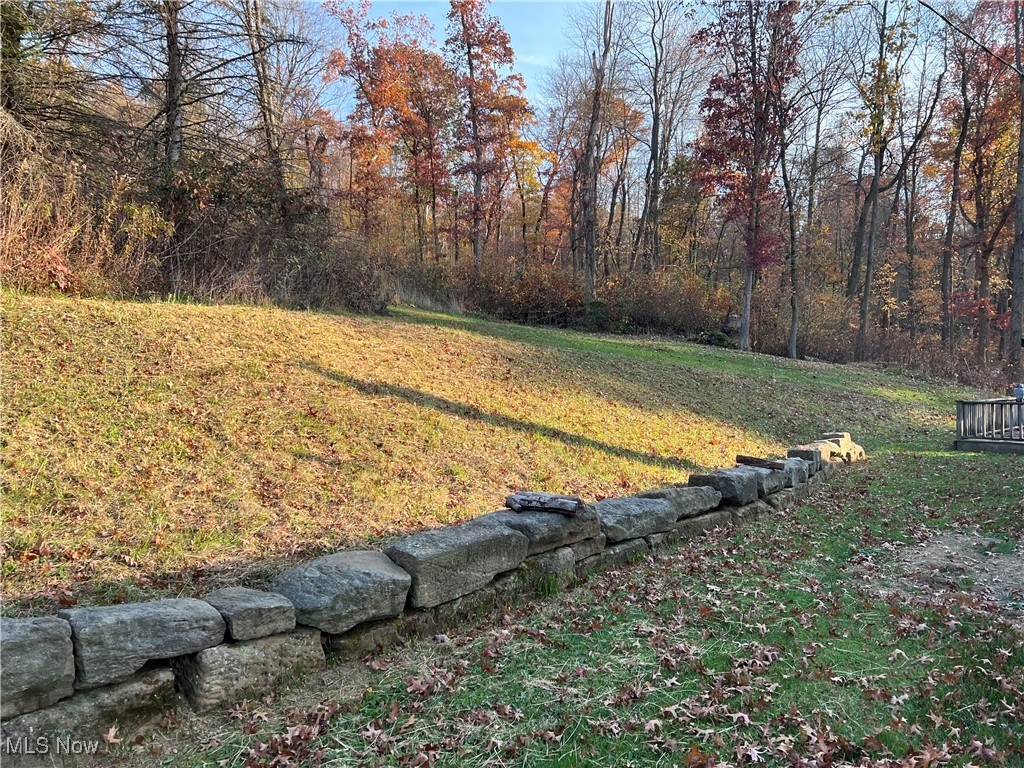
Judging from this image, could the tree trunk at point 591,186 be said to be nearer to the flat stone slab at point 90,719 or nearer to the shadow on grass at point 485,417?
the shadow on grass at point 485,417

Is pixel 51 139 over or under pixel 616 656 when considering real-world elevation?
over

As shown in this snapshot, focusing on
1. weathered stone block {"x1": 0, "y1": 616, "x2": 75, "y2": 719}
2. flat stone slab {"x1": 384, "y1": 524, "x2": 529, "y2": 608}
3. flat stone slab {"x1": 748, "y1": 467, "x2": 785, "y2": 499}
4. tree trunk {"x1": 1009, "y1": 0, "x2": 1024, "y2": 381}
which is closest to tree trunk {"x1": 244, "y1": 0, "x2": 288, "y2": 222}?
flat stone slab {"x1": 384, "y1": 524, "x2": 529, "y2": 608}

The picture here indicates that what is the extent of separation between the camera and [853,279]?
84.6 ft

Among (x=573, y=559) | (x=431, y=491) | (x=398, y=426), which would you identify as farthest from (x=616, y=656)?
(x=398, y=426)

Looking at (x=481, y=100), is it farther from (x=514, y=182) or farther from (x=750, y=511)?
(x=750, y=511)

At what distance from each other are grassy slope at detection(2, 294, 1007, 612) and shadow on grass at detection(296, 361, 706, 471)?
3cm

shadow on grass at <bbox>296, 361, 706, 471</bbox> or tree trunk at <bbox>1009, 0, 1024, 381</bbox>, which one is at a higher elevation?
tree trunk at <bbox>1009, 0, 1024, 381</bbox>

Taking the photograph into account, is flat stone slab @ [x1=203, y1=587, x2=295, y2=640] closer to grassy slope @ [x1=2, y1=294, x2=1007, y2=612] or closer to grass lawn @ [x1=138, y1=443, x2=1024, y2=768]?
grass lawn @ [x1=138, y1=443, x2=1024, y2=768]

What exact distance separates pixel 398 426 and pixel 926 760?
5422 mm

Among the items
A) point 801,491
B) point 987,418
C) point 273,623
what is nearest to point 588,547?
point 273,623

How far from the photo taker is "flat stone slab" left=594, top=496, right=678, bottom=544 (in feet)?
17.0

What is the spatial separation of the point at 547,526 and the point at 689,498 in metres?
2.06

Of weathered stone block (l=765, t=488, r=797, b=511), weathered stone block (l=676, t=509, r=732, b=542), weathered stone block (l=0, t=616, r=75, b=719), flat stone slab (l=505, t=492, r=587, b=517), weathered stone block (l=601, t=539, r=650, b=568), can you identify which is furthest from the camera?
weathered stone block (l=765, t=488, r=797, b=511)

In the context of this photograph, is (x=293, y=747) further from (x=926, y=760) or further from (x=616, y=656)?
(x=926, y=760)
